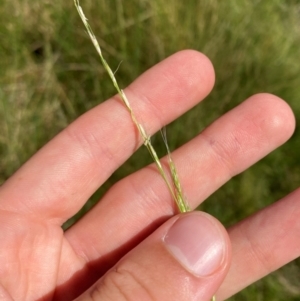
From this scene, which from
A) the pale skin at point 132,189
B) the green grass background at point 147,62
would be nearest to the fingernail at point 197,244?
the pale skin at point 132,189

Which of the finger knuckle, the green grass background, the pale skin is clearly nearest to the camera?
the finger knuckle

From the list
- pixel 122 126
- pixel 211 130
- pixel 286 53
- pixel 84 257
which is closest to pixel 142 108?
pixel 122 126

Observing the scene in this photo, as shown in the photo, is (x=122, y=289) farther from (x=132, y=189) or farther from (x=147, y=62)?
(x=147, y=62)

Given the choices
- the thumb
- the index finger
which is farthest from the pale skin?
the thumb

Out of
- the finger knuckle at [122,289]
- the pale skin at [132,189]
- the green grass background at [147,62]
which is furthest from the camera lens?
the green grass background at [147,62]

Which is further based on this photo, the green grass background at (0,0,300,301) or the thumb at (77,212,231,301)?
the green grass background at (0,0,300,301)

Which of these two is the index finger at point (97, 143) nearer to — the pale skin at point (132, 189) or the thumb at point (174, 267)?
the pale skin at point (132, 189)

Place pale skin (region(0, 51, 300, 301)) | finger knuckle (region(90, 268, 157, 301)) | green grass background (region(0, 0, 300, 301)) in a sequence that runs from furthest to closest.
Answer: green grass background (region(0, 0, 300, 301)) < pale skin (region(0, 51, 300, 301)) < finger knuckle (region(90, 268, 157, 301))

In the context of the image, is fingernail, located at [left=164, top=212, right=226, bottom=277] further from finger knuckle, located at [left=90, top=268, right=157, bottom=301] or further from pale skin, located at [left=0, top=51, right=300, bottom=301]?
pale skin, located at [left=0, top=51, right=300, bottom=301]
